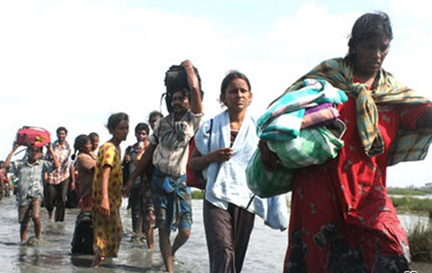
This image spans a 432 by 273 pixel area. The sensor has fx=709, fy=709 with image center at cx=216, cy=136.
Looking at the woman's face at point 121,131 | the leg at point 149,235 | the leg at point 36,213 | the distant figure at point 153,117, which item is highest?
the distant figure at point 153,117

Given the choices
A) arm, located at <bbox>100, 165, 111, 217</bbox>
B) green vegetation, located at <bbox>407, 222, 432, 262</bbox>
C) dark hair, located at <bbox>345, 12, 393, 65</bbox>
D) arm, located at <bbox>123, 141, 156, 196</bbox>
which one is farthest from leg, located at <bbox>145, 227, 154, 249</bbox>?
dark hair, located at <bbox>345, 12, 393, 65</bbox>

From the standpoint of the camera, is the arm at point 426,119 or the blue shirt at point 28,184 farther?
the blue shirt at point 28,184

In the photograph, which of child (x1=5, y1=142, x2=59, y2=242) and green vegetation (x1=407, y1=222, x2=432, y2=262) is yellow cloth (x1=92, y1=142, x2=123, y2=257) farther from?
green vegetation (x1=407, y1=222, x2=432, y2=262)

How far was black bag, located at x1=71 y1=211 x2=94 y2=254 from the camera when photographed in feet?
27.6

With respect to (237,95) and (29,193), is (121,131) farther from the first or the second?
(29,193)

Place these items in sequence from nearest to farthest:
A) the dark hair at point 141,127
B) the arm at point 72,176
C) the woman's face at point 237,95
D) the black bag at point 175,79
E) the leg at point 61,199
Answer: the woman's face at point 237,95
the black bag at point 175,79
the dark hair at point 141,127
the leg at point 61,199
the arm at point 72,176

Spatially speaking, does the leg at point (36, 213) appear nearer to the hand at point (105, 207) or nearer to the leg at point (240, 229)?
the hand at point (105, 207)

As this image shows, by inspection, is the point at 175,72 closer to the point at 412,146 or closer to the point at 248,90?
the point at 248,90

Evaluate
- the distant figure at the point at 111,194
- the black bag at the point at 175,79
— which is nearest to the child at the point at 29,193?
the distant figure at the point at 111,194

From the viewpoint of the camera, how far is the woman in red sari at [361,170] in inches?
136

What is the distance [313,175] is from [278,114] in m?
0.39

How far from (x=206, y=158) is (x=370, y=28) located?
1.96 metres

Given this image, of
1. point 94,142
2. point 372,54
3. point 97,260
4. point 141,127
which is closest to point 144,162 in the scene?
point 97,260

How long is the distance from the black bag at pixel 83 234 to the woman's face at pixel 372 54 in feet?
17.6
